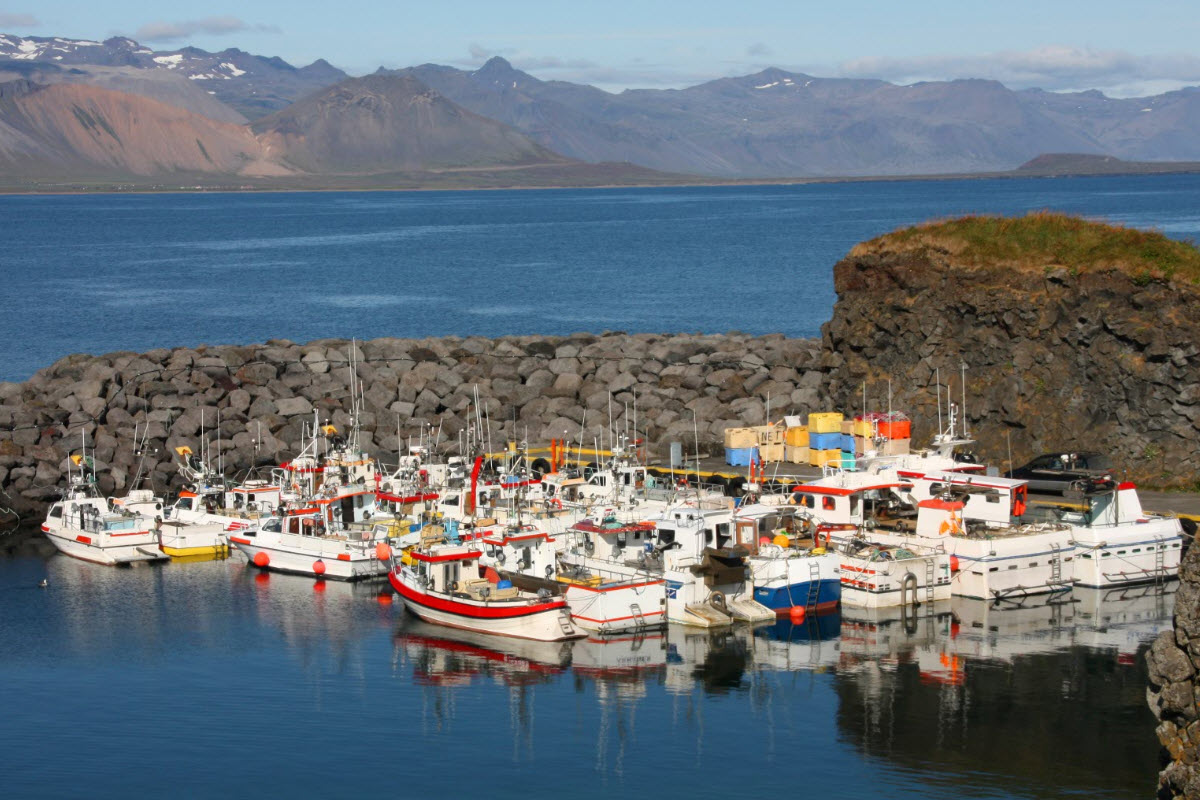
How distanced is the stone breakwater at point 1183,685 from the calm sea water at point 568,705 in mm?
6843

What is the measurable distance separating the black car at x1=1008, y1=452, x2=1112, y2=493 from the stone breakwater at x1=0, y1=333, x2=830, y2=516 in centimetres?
1175

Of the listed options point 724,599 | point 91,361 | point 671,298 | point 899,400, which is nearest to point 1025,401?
point 899,400

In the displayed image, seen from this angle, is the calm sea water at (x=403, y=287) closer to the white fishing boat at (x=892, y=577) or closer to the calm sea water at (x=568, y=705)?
the calm sea water at (x=568, y=705)

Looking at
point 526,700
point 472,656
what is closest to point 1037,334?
point 472,656

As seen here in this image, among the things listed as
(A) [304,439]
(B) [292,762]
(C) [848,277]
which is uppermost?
(C) [848,277]

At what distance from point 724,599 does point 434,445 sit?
1972 centimetres

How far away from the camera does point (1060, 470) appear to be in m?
45.5

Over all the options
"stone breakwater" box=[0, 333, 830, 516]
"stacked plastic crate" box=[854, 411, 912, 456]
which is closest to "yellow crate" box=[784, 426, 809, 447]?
"stacked plastic crate" box=[854, 411, 912, 456]

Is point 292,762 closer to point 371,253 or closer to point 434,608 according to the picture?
point 434,608

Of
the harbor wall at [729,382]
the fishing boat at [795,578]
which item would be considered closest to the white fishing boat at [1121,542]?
the harbor wall at [729,382]

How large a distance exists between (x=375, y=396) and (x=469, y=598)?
76.6 ft

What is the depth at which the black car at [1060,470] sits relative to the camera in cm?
4434

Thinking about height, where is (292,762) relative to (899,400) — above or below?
below

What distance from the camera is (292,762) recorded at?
29.1 metres
